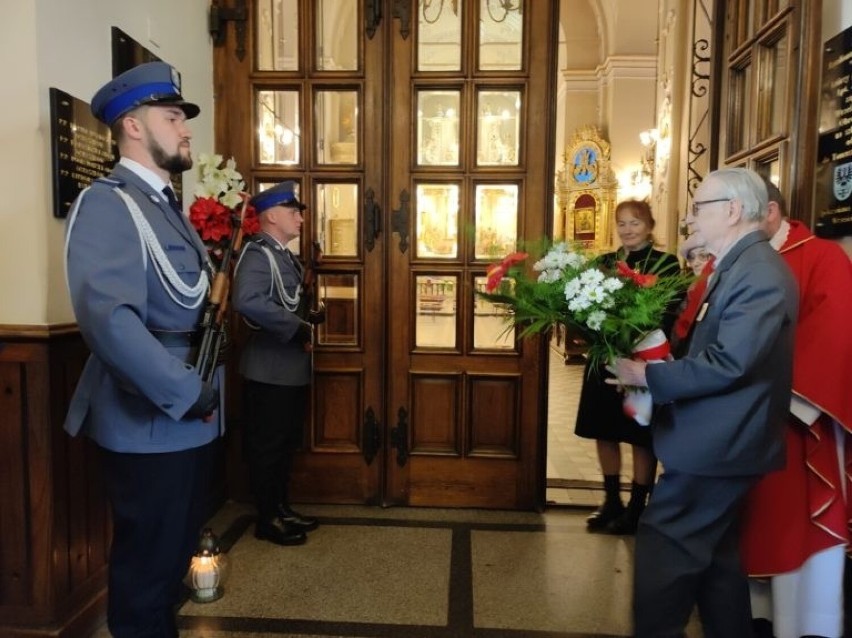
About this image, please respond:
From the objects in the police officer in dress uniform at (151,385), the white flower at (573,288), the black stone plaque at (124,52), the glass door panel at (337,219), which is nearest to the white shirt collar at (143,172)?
the police officer in dress uniform at (151,385)

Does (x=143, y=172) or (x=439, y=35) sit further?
(x=439, y=35)

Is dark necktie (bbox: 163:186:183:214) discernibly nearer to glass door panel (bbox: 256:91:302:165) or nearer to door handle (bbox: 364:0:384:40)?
glass door panel (bbox: 256:91:302:165)

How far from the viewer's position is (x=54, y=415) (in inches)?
76.8

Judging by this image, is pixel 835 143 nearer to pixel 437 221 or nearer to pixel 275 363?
pixel 437 221

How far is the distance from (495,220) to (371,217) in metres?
0.60

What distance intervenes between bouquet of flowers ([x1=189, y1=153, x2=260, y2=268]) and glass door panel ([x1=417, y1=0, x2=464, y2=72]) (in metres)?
1.34

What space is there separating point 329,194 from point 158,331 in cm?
175

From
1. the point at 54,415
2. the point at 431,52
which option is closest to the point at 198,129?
the point at 431,52

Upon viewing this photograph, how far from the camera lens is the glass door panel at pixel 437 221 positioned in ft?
10.4

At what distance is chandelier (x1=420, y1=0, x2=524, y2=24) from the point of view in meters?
3.08

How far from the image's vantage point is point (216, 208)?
199 centimetres

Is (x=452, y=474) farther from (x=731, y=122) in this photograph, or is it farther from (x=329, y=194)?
(x=731, y=122)

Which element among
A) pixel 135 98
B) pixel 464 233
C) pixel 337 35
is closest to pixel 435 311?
pixel 464 233

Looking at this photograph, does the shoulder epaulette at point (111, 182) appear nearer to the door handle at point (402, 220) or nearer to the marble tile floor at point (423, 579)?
the marble tile floor at point (423, 579)
